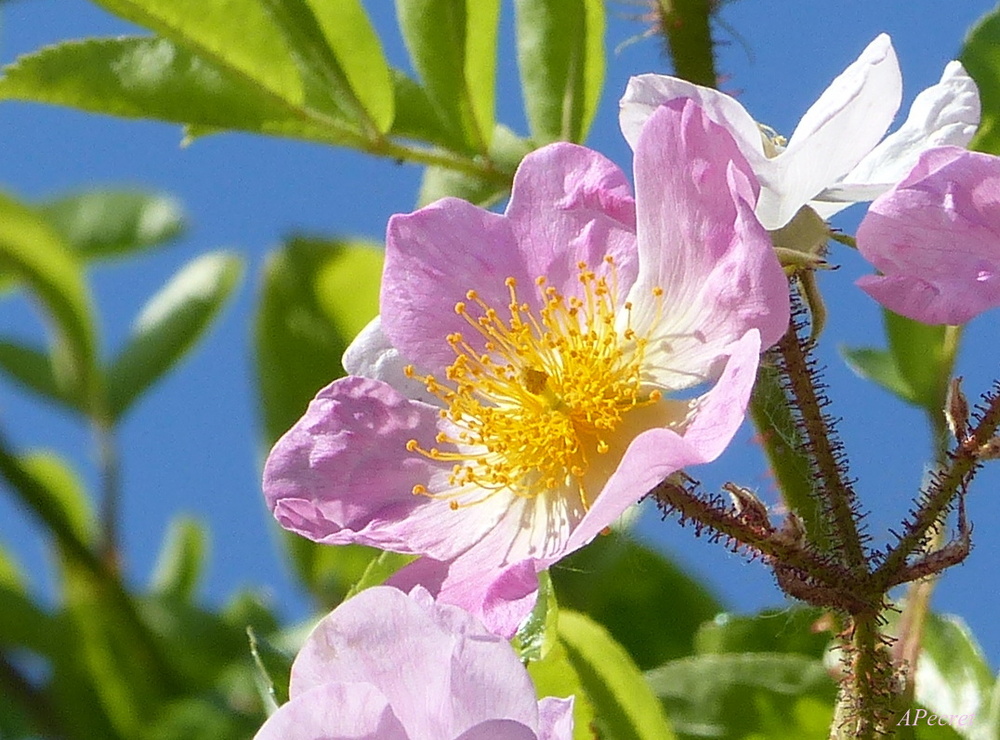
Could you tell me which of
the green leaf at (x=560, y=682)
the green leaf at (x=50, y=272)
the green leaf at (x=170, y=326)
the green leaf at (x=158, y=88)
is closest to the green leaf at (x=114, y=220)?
the green leaf at (x=170, y=326)

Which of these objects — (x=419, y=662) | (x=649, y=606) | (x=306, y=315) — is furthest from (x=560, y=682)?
(x=306, y=315)

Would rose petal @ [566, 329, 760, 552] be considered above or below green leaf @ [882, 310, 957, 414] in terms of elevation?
below

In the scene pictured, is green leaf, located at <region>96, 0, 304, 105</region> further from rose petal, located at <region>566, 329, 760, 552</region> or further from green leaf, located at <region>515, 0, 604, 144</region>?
rose petal, located at <region>566, 329, 760, 552</region>

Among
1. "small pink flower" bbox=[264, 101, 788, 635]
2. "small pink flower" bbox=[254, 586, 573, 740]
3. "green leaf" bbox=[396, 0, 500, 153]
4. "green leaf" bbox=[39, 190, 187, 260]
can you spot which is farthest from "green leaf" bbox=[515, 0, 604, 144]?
"green leaf" bbox=[39, 190, 187, 260]

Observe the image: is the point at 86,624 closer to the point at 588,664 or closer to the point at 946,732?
the point at 588,664

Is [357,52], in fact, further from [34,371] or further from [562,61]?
[34,371]

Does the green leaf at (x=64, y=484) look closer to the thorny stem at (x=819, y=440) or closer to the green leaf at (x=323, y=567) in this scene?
the green leaf at (x=323, y=567)
